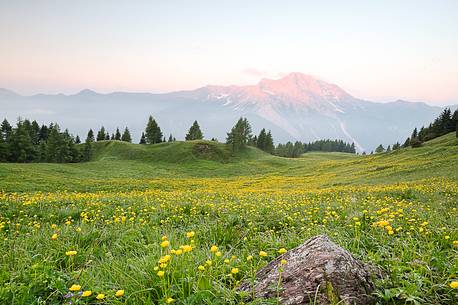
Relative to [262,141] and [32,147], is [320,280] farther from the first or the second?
[262,141]

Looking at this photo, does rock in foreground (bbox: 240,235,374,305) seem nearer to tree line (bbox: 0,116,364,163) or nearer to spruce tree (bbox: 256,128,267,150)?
tree line (bbox: 0,116,364,163)

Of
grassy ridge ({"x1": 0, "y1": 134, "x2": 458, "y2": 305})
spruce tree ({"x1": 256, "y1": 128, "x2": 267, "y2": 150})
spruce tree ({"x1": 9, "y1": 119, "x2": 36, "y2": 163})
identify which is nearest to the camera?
grassy ridge ({"x1": 0, "y1": 134, "x2": 458, "y2": 305})

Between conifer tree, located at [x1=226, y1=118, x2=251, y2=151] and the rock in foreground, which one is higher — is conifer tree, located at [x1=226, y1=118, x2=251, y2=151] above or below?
above

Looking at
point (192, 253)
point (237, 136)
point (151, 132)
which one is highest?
point (151, 132)

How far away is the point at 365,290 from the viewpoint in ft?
9.41

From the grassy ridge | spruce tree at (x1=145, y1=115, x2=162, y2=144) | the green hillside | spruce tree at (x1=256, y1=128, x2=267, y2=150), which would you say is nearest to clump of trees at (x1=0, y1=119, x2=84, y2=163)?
the green hillside

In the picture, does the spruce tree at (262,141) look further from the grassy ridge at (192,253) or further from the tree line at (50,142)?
the grassy ridge at (192,253)

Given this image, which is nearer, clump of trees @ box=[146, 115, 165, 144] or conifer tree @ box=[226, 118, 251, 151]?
conifer tree @ box=[226, 118, 251, 151]

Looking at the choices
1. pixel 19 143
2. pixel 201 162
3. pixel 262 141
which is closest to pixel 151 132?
pixel 201 162

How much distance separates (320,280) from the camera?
2.78 metres

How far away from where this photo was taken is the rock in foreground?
2666 millimetres

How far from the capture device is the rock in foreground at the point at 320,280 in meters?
2.67

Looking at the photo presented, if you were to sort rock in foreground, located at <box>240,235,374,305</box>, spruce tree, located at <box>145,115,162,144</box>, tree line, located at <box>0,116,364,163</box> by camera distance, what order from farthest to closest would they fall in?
spruce tree, located at <box>145,115,162,144</box>
tree line, located at <box>0,116,364,163</box>
rock in foreground, located at <box>240,235,374,305</box>

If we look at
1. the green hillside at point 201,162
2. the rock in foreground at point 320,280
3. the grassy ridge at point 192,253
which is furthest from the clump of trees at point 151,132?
the rock in foreground at point 320,280
